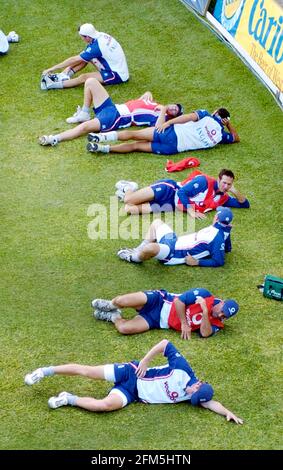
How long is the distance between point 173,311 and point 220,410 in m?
1.53

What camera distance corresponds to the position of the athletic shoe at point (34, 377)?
10.9 m

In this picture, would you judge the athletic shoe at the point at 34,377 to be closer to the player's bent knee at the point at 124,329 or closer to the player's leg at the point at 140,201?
the player's bent knee at the point at 124,329

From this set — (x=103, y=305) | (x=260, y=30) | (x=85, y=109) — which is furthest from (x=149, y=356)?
(x=260, y=30)

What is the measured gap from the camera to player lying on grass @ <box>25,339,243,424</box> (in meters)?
10.8

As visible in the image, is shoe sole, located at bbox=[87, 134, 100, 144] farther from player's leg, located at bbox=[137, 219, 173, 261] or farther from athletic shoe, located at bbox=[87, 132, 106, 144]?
player's leg, located at bbox=[137, 219, 173, 261]

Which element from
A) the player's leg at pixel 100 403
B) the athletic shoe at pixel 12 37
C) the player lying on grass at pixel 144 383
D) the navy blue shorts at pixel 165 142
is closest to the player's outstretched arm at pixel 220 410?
the player lying on grass at pixel 144 383

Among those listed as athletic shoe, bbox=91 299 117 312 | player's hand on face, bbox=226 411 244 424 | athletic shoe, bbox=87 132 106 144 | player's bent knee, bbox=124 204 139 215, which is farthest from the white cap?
player's hand on face, bbox=226 411 244 424

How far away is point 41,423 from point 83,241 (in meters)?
3.60

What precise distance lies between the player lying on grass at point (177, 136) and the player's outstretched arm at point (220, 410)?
219 inches

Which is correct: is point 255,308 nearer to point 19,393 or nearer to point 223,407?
point 223,407

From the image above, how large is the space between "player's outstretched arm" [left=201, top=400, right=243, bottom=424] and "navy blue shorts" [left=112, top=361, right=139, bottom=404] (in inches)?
28.1

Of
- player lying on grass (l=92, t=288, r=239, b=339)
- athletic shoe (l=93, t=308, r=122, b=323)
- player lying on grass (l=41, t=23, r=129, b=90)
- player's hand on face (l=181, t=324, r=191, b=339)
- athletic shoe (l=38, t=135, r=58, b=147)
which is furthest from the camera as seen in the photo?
player lying on grass (l=41, t=23, r=129, b=90)

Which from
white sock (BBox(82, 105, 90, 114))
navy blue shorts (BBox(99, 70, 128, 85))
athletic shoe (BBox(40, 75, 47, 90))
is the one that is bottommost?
athletic shoe (BBox(40, 75, 47, 90))

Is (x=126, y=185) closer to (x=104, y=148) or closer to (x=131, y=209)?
(x=131, y=209)
